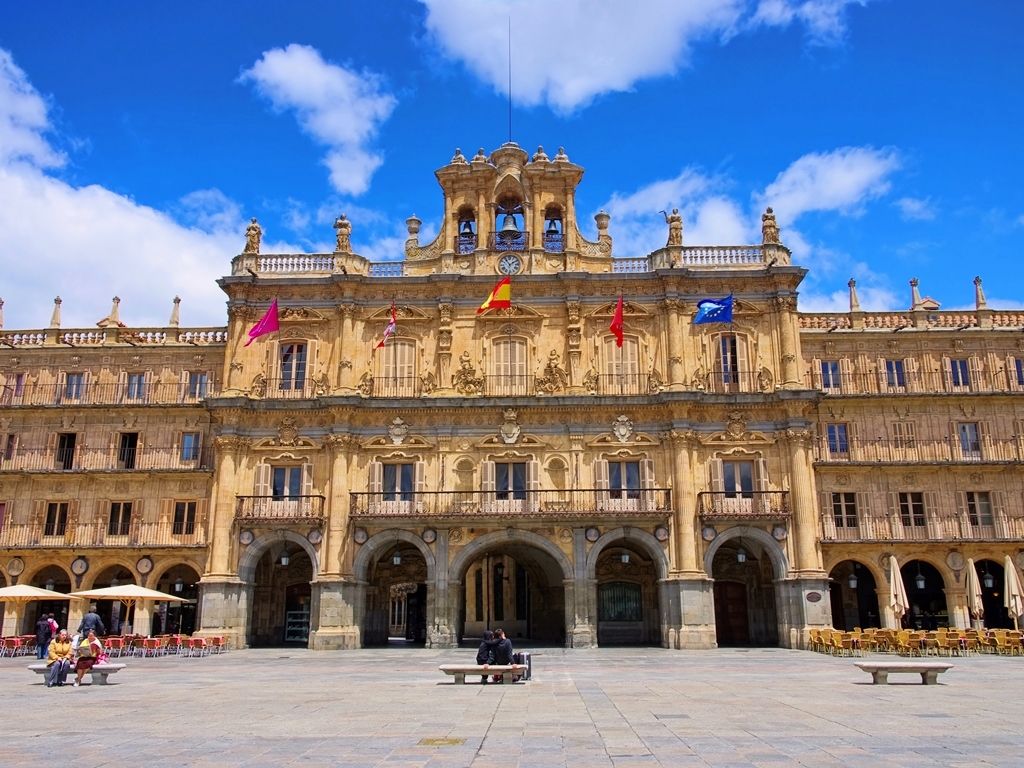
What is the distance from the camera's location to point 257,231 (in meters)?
44.4

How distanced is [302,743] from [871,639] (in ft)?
86.5

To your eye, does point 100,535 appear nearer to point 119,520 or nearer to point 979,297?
point 119,520

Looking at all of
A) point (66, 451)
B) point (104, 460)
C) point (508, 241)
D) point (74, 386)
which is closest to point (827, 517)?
point (508, 241)

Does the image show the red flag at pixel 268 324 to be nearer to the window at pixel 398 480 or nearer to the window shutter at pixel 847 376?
the window at pixel 398 480

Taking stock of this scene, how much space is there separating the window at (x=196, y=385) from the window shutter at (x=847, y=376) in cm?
3054

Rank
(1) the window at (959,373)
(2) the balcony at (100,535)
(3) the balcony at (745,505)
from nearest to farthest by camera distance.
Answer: (3) the balcony at (745,505), (2) the balcony at (100,535), (1) the window at (959,373)

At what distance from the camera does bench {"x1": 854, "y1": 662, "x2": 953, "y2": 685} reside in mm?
20344

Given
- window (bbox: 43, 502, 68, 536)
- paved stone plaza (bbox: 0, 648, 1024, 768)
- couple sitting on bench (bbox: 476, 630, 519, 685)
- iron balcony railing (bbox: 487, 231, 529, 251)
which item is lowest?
paved stone plaza (bbox: 0, 648, 1024, 768)

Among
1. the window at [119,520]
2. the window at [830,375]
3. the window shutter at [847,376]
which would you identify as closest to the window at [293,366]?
the window at [119,520]

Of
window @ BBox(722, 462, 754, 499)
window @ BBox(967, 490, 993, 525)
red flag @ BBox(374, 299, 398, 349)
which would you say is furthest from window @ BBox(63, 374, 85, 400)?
window @ BBox(967, 490, 993, 525)

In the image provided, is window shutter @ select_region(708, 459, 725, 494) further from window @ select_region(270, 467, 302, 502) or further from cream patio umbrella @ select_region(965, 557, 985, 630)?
window @ select_region(270, 467, 302, 502)

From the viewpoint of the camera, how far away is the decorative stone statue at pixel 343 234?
144 feet

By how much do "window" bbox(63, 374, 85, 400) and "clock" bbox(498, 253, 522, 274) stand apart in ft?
69.7

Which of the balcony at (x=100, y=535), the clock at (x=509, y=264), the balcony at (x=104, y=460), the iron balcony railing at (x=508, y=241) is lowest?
the balcony at (x=100, y=535)
